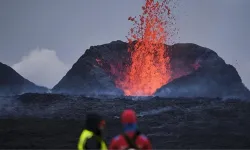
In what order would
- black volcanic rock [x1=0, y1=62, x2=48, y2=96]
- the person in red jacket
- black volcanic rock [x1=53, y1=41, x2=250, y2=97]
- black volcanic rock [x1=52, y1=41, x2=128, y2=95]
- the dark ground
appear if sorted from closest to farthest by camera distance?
1. the person in red jacket
2. the dark ground
3. black volcanic rock [x1=53, y1=41, x2=250, y2=97]
4. black volcanic rock [x1=52, y1=41, x2=128, y2=95]
5. black volcanic rock [x1=0, y1=62, x2=48, y2=96]

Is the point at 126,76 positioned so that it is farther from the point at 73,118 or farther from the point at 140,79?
the point at 73,118

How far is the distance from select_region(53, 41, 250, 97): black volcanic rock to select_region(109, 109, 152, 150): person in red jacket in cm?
6028

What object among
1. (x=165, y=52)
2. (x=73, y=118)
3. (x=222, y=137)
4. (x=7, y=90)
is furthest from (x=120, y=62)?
(x=222, y=137)

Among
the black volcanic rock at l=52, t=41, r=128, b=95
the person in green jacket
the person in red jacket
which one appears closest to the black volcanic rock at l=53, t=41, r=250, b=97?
the black volcanic rock at l=52, t=41, r=128, b=95

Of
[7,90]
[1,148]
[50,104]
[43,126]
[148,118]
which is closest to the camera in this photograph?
[1,148]

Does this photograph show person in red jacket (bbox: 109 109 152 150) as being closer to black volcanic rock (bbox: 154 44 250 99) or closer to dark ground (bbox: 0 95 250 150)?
dark ground (bbox: 0 95 250 150)

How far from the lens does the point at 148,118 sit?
35.4 metres

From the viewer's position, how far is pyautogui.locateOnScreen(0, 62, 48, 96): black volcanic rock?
304 feet

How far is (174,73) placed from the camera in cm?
8612

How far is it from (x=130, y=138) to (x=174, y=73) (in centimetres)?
8104

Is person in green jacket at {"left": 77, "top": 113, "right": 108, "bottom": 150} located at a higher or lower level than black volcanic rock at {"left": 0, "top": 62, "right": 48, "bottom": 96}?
lower

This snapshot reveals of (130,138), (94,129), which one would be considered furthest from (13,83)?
(130,138)

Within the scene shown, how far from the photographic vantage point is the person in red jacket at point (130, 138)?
5781mm

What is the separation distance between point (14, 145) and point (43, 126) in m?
8.69
